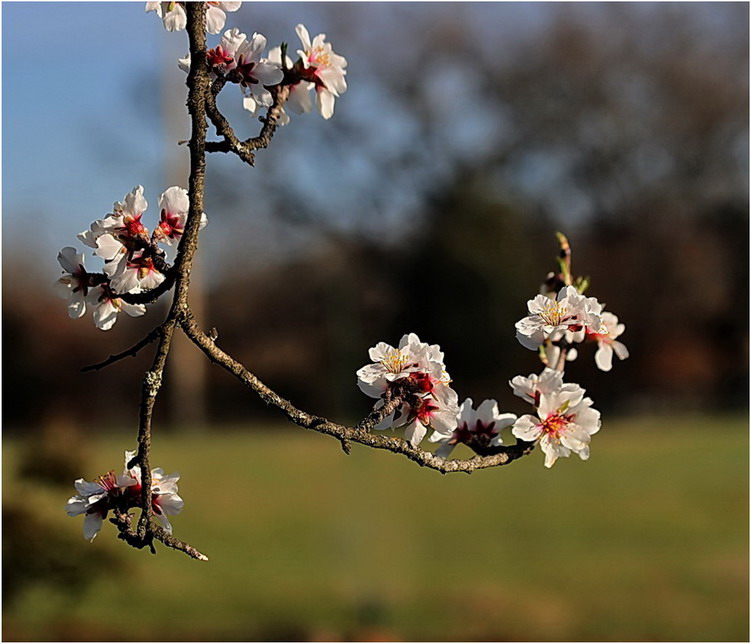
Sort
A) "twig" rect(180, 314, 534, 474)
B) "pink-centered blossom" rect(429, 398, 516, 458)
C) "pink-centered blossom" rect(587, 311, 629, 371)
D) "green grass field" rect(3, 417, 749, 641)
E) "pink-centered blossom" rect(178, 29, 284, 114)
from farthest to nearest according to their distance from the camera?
"green grass field" rect(3, 417, 749, 641), "pink-centered blossom" rect(587, 311, 629, 371), "pink-centered blossom" rect(429, 398, 516, 458), "pink-centered blossom" rect(178, 29, 284, 114), "twig" rect(180, 314, 534, 474)

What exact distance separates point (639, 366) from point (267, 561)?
7123 mm

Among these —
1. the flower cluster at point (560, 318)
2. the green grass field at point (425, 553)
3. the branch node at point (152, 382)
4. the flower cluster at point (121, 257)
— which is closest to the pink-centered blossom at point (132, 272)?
the flower cluster at point (121, 257)

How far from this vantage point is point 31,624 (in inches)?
239

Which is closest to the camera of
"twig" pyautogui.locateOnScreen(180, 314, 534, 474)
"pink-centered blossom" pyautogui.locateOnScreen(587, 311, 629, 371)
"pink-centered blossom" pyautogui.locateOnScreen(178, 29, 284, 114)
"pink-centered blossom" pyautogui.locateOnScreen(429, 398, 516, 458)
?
"twig" pyautogui.locateOnScreen(180, 314, 534, 474)

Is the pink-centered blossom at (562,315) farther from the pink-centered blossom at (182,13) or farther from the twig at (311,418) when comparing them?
the pink-centered blossom at (182,13)

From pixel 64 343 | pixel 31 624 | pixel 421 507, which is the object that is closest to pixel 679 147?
pixel 421 507

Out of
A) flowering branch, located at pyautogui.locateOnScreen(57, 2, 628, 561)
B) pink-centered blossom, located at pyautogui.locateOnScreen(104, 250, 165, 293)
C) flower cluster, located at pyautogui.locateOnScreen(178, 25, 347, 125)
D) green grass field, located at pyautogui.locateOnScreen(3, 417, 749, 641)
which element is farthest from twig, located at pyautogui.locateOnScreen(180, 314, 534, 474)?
green grass field, located at pyautogui.locateOnScreen(3, 417, 749, 641)

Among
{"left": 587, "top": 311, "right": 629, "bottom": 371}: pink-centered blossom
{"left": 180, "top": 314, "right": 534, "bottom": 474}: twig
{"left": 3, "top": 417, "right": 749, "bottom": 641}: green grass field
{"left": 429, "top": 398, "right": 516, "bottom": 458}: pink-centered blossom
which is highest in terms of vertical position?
{"left": 3, "top": 417, "right": 749, "bottom": 641}: green grass field

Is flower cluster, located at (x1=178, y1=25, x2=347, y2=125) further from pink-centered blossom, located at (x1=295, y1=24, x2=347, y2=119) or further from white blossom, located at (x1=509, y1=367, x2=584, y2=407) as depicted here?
white blossom, located at (x1=509, y1=367, x2=584, y2=407)

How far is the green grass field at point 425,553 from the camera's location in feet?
19.7

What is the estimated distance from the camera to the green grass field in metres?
6.00

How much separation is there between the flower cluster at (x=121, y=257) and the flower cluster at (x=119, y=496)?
0.47 feet

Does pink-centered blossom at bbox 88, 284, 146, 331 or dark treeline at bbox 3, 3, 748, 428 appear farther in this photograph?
dark treeline at bbox 3, 3, 748, 428

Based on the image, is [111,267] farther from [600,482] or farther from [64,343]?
[64,343]
